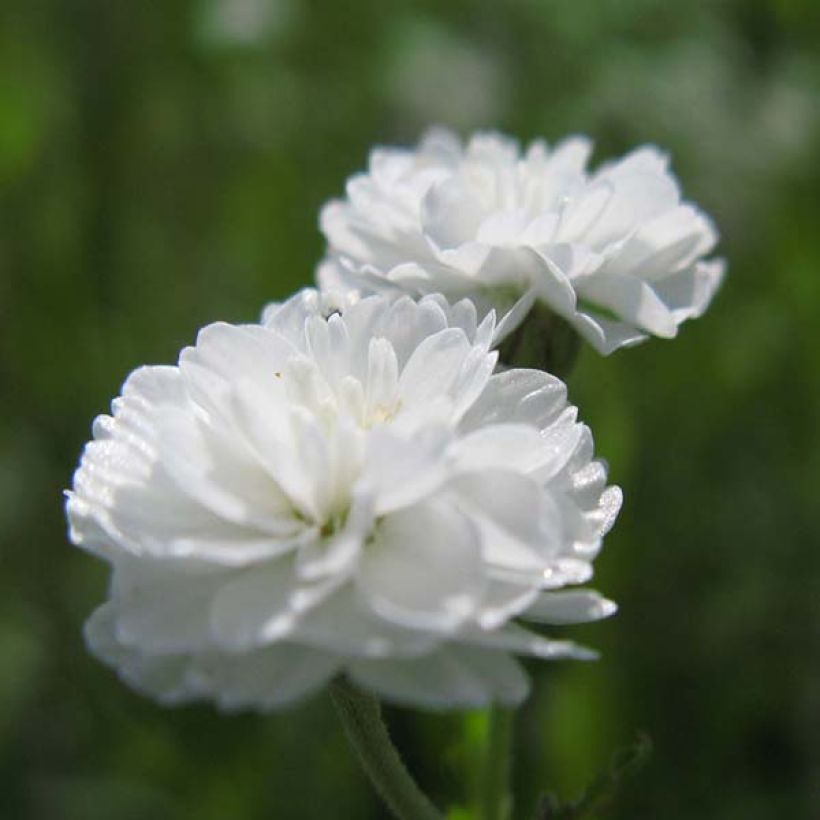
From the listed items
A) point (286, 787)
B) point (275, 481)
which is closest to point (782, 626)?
point (286, 787)

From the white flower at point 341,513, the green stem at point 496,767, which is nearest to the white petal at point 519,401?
the white flower at point 341,513

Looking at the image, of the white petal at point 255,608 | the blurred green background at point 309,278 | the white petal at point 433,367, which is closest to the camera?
the white petal at point 255,608

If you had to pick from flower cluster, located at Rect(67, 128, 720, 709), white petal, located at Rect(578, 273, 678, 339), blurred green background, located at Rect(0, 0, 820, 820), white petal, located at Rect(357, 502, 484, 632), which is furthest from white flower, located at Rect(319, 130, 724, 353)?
blurred green background, located at Rect(0, 0, 820, 820)

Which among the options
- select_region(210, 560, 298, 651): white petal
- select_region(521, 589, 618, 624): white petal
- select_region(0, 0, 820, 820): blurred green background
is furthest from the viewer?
select_region(0, 0, 820, 820): blurred green background

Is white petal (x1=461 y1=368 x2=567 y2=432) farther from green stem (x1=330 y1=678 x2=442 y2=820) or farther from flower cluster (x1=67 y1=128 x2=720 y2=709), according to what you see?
green stem (x1=330 y1=678 x2=442 y2=820)

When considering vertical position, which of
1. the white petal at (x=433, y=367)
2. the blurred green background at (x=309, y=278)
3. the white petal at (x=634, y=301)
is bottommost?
the blurred green background at (x=309, y=278)

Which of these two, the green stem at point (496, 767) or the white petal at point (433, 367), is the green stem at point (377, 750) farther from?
the green stem at point (496, 767)

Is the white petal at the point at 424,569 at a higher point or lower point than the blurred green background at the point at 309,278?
higher
